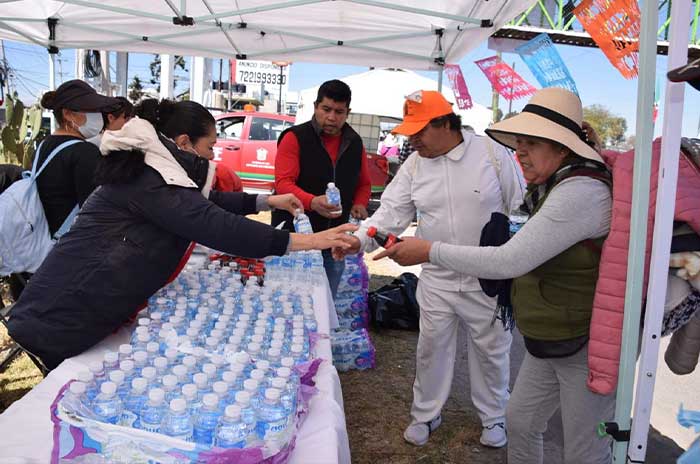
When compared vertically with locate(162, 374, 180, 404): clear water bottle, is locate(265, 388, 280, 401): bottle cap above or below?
above

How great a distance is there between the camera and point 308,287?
2.50m

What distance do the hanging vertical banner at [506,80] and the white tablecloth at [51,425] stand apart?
12506 mm

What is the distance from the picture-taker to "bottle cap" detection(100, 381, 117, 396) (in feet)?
4.00

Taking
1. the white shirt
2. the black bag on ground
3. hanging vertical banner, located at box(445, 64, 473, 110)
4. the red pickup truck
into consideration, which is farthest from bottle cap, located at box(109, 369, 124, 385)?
hanging vertical banner, located at box(445, 64, 473, 110)

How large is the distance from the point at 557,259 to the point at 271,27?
4.09m

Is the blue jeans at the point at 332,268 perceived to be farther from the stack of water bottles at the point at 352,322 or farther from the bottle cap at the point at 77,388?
the bottle cap at the point at 77,388

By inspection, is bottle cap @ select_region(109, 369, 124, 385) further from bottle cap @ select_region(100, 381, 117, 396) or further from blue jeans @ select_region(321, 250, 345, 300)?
blue jeans @ select_region(321, 250, 345, 300)

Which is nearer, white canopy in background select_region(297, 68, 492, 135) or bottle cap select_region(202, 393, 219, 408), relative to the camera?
bottle cap select_region(202, 393, 219, 408)

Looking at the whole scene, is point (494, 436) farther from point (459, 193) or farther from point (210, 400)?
point (210, 400)

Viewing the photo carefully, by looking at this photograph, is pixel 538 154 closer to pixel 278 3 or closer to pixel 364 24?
pixel 278 3

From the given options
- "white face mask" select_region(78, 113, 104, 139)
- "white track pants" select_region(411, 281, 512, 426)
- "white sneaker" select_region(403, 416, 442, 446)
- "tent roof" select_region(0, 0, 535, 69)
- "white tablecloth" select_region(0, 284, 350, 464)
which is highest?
"tent roof" select_region(0, 0, 535, 69)

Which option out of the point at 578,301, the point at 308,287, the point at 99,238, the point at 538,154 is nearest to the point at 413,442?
the point at 308,287

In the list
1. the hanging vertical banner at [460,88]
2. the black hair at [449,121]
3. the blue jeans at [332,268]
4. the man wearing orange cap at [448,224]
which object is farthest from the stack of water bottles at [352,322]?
the hanging vertical banner at [460,88]

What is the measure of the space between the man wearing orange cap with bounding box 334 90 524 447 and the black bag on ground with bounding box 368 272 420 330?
1.71 meters
